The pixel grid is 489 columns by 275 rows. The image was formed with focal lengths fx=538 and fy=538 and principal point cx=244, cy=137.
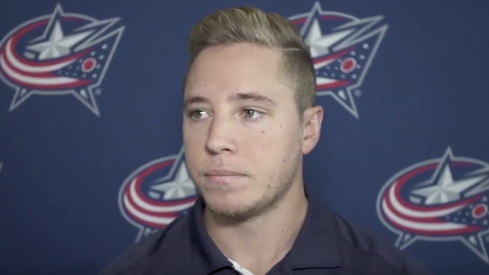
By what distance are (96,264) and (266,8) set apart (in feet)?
2.71

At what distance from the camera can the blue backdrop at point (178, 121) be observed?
4.67 feet

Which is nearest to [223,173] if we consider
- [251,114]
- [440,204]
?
[251,114]

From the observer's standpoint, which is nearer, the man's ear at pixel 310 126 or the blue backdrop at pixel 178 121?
the man's ear at pixel 310 126

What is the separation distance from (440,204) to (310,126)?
0.55 metres

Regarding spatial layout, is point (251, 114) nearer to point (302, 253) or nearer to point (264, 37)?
point (264, 37)

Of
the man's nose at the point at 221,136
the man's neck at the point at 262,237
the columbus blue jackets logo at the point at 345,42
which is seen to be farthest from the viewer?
the columbus blue jackets logo at the point at 345,42

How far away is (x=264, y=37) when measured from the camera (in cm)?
103

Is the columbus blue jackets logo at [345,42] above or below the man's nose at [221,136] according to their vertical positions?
above

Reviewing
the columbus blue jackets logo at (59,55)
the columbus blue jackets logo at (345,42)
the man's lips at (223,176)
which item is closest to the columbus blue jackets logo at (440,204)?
the columbus blue jackets logo at (345,42)

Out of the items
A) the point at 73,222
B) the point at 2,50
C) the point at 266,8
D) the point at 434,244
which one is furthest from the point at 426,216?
the point at 2,50

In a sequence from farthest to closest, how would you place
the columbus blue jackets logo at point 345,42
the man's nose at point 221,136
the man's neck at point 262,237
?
1. the columbus blue jackets logo at point 345,42
2. the man's neck at point 262,237
3. the man's nose at point 221,136

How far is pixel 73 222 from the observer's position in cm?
146

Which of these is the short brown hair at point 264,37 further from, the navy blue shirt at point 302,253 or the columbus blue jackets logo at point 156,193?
the columbus blue jackets logo at point 156,193

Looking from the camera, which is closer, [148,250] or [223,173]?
[223,173]
